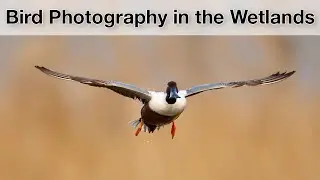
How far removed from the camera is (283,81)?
1.20 meters

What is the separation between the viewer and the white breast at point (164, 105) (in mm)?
1147

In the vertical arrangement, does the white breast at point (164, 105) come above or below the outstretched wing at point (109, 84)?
below

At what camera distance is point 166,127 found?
46.7 inches

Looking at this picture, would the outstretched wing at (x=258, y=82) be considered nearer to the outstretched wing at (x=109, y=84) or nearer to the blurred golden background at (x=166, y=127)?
the blurred golden background at (x=166, y=127)

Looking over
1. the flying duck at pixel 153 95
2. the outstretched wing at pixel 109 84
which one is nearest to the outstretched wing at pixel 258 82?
the flying duck at pixel 153 95

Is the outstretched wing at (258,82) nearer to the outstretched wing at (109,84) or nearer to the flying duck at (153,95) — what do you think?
the flying duck at (153,95)

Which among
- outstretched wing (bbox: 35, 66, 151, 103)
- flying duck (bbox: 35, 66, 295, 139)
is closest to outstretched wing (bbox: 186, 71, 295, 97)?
flying duck (bbox: 35, 66, 295, 139)

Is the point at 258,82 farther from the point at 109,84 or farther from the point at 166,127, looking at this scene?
the point at 109,84

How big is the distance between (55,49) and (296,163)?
65cm

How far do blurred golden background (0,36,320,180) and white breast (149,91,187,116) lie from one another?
0.02 m

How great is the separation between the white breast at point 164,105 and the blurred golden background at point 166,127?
2cm

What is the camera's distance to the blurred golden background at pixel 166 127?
117 centimetres

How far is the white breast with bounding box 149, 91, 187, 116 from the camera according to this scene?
3.76 feet

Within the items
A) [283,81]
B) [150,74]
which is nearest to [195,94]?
Result: [150,74]
